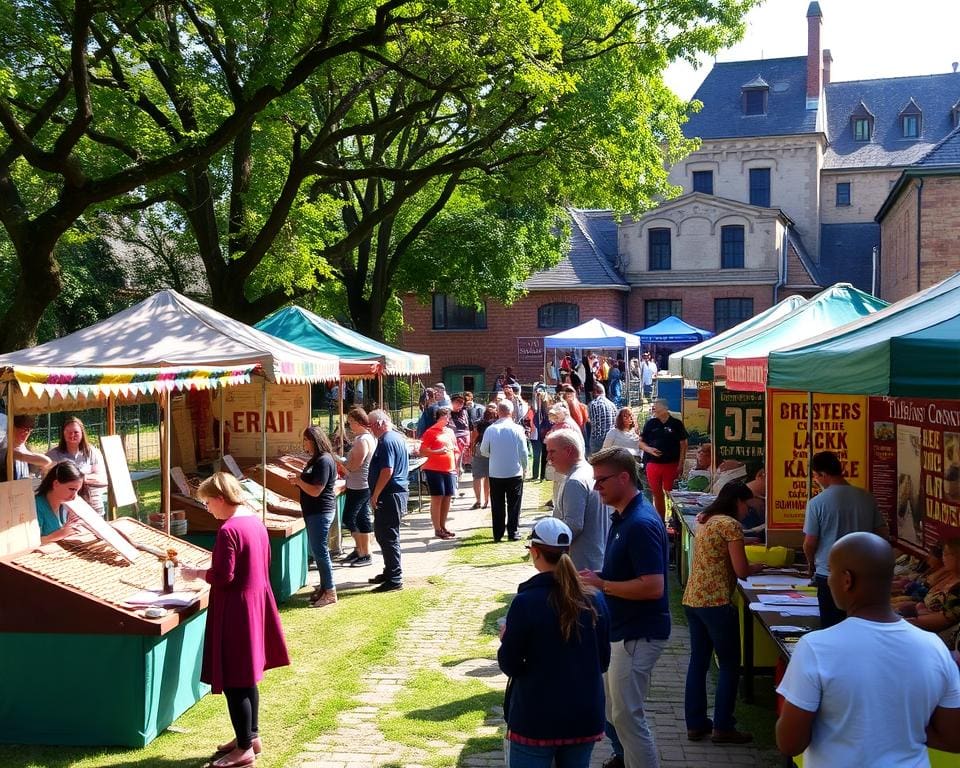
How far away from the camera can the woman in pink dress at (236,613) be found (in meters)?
5.76

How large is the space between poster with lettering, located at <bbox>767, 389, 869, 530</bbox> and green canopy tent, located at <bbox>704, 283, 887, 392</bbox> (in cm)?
44

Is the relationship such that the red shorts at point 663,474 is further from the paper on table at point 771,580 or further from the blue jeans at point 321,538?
the paper on table at point 771,580

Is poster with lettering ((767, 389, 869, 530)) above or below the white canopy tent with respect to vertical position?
below

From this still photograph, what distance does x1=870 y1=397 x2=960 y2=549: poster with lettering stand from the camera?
21.3ft

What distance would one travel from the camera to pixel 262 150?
18.6 metres

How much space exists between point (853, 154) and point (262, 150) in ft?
154

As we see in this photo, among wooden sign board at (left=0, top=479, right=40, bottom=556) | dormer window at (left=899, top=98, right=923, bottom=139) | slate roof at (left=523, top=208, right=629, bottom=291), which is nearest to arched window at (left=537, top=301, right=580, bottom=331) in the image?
slate roof at (left=523, top=208, right=629, bottom=291)

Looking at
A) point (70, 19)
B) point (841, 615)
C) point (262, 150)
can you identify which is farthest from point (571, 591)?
point (262, 150)

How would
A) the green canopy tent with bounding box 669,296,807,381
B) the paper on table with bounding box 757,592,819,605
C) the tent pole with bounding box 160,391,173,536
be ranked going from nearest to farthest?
1. the paper on table with bounding box 757,592,819,605
2. the tent pole with bounding box 160,391,173,536
3. the green canopy tent with bounding box 669,296,807,381

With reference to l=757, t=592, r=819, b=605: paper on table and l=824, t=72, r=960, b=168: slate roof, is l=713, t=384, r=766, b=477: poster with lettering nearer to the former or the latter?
l=757, t=592, r=819, b=605: paper on table

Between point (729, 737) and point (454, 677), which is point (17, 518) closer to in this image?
point (454, 677)

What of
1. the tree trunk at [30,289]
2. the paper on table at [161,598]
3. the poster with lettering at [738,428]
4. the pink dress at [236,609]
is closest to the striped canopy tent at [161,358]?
the paper on table at [161,598]

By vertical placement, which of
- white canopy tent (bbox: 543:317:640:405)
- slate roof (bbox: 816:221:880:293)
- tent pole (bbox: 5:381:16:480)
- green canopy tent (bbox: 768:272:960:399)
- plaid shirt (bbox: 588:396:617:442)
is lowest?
plaid shirt (bbox: 588:396:617:442)

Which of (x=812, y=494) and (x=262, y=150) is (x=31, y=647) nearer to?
(x=812, y=494)
